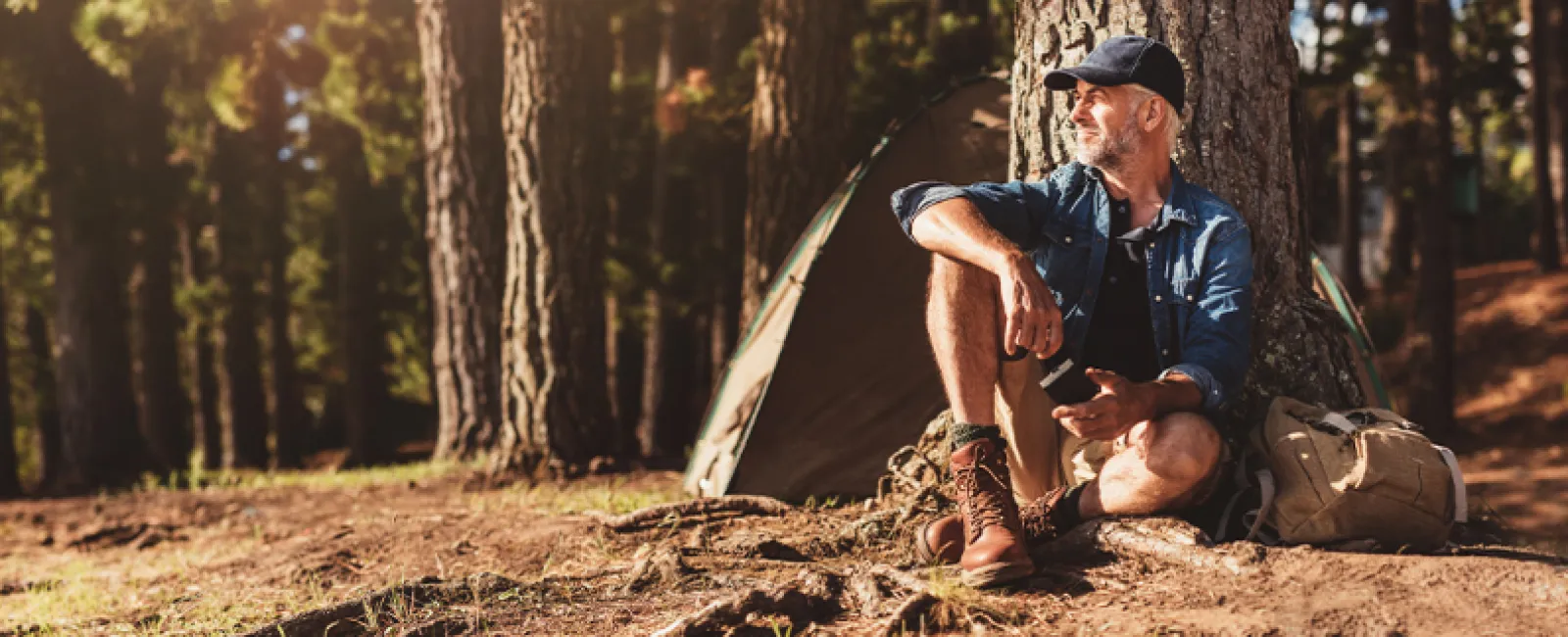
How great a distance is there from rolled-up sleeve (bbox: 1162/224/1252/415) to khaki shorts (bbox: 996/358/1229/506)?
0.51 m

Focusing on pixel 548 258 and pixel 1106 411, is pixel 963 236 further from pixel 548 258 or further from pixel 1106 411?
pixel 548 258

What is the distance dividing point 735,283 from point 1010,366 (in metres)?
9.95

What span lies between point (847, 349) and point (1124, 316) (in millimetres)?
2409

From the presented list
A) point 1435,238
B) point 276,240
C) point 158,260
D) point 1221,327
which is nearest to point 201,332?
point 276,240

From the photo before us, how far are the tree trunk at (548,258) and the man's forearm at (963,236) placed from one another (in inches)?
173

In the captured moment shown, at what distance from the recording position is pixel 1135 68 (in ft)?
11.8

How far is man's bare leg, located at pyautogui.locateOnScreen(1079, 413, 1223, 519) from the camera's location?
3.27 metres

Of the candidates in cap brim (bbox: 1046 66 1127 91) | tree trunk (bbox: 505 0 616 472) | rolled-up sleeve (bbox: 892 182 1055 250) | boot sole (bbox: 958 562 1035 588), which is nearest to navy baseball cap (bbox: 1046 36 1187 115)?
cap brim (bbox: 1046 66 1127 91)

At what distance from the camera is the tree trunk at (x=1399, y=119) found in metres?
13.2

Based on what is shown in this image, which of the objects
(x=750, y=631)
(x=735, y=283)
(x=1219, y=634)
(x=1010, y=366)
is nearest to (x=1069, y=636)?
(x=1219, y=634)

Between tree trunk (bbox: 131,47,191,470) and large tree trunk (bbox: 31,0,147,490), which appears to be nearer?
large tree trunk (bbox: 31,0,147,490)

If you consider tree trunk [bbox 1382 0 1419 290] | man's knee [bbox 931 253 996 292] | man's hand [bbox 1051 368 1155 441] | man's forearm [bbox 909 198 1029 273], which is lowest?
man's hand [bbox 1051 368 1155 441]

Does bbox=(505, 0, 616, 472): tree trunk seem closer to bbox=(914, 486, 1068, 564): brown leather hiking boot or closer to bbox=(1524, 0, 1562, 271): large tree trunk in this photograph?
bbox=(914, 486, 1068, 564): brown leather hiking boot

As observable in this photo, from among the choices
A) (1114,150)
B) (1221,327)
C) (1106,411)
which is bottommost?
(1106,411)
